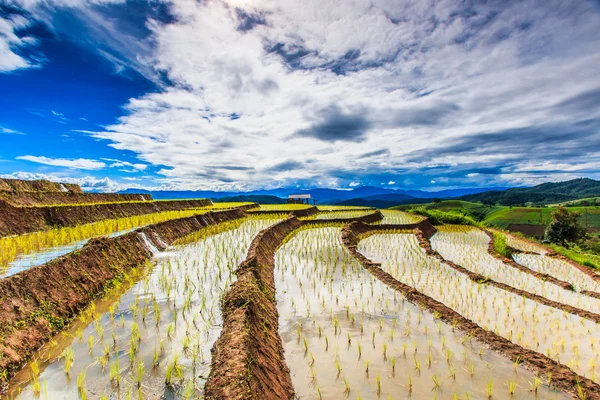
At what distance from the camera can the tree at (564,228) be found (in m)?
28.4

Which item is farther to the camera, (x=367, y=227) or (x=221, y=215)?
(x=221, y=215)

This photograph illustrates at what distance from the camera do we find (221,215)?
18594 mm

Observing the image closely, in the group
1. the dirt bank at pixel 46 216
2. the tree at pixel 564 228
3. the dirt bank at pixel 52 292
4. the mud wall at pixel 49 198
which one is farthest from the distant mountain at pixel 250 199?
the dirt bank at pixel 52 292

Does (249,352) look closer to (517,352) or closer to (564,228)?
(517,352)

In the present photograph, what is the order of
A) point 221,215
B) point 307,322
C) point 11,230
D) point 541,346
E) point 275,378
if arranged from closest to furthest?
point 275,378 → point 541,346 → point 307,322 → point 11,230 → point 221,215

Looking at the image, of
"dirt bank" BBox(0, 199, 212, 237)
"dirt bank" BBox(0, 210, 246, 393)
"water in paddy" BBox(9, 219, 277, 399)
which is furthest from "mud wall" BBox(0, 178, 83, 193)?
"water in paddy" BBox(9, 219, 277, 399)

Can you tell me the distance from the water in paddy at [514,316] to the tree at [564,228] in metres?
27.7

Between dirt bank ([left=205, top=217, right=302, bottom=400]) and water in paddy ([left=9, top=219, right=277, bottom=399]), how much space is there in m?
0.25

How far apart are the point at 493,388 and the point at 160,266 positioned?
7.01 metres

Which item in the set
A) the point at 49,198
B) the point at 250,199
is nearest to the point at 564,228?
the point at 49,198

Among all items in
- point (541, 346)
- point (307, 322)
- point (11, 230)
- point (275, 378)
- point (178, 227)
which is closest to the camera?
point (275, 378)

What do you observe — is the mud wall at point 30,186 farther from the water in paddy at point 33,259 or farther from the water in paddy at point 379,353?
the water in paddy at point 379,353

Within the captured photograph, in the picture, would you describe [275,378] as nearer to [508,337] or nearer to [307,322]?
[307,322]

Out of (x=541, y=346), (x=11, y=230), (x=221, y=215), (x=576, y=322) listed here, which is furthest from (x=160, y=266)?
(x=221, y=215)
